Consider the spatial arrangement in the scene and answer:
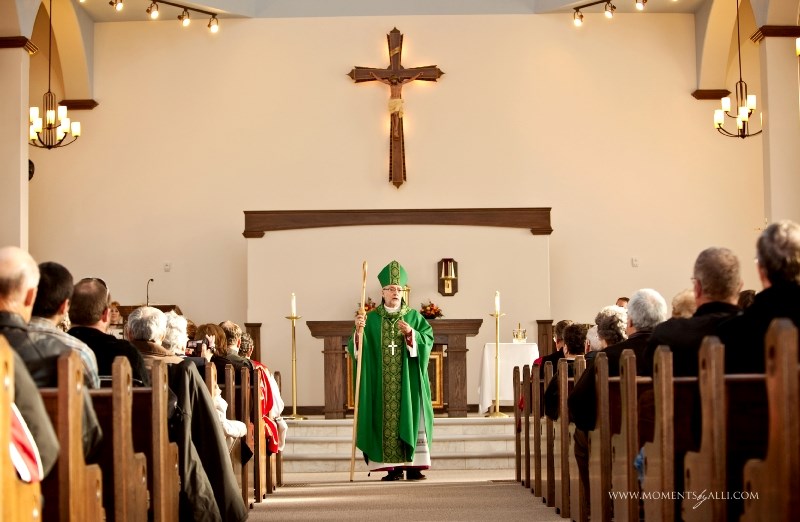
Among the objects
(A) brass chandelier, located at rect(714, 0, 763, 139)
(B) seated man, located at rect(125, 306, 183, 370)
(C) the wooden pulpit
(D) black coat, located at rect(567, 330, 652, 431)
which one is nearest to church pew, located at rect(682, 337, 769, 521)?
(D) black coat, located at rect(567, 330, 652, 431)

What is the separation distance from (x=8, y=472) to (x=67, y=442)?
1.98 feet

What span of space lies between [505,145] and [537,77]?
3.10ft

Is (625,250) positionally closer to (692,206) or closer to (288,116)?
(692,206)

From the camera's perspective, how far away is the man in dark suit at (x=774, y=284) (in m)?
3.64

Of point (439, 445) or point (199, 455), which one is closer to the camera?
point (199, 455)

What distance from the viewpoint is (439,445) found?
10938 millimetres

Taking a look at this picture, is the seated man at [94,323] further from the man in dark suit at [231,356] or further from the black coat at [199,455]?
the man in dark suit at [231,356]

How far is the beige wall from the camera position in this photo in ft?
47.6

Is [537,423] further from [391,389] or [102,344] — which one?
Result: [102,344]

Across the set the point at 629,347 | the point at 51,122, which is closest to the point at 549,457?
the point at 629,347

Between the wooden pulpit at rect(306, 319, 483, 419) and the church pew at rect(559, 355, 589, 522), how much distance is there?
545cm

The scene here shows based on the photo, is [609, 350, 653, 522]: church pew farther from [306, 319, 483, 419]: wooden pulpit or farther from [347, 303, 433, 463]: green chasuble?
[306, 319, 483, 419]: wooden pulpit

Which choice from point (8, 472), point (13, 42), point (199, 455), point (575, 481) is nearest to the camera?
point (8, 472)

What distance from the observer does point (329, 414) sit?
11820mm
